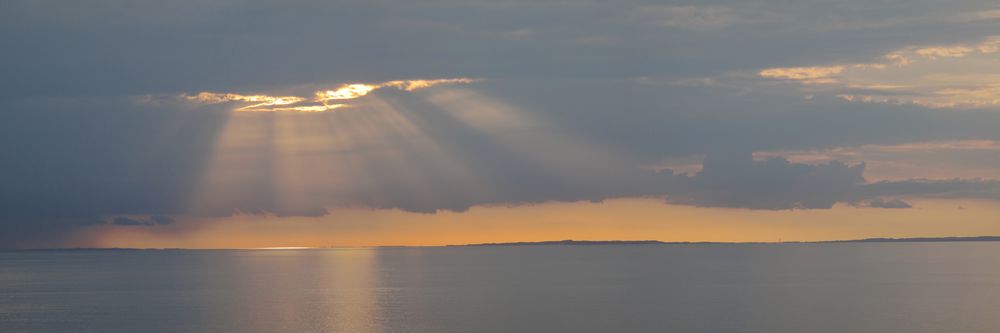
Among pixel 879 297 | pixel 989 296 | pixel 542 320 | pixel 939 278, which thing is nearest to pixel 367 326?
pixel 542 320

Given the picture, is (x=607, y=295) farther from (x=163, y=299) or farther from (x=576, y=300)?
(x=163, y=299)

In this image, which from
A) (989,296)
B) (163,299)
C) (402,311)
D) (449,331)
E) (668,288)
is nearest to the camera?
(449,331)

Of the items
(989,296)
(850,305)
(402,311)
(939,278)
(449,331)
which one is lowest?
(449,331)

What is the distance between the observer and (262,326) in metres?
90.4

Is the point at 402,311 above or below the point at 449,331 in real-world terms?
above

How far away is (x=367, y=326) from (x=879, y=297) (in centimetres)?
6412

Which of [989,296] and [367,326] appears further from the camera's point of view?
[989,296]

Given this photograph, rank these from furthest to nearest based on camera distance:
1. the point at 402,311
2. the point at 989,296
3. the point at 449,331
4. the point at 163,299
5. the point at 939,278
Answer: the point at 939,278
the point at 163,299
the point at 989,296
the point at 402,311
the point at 449,331

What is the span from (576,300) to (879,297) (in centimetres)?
3590

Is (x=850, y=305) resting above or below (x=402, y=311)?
above

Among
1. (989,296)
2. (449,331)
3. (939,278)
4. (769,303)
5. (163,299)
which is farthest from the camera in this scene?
(939,278)

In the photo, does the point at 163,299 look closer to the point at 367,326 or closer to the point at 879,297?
the point at 367,326

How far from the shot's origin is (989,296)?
12181 centimetres

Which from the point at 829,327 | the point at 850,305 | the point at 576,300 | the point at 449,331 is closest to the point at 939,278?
the point at 850,305
